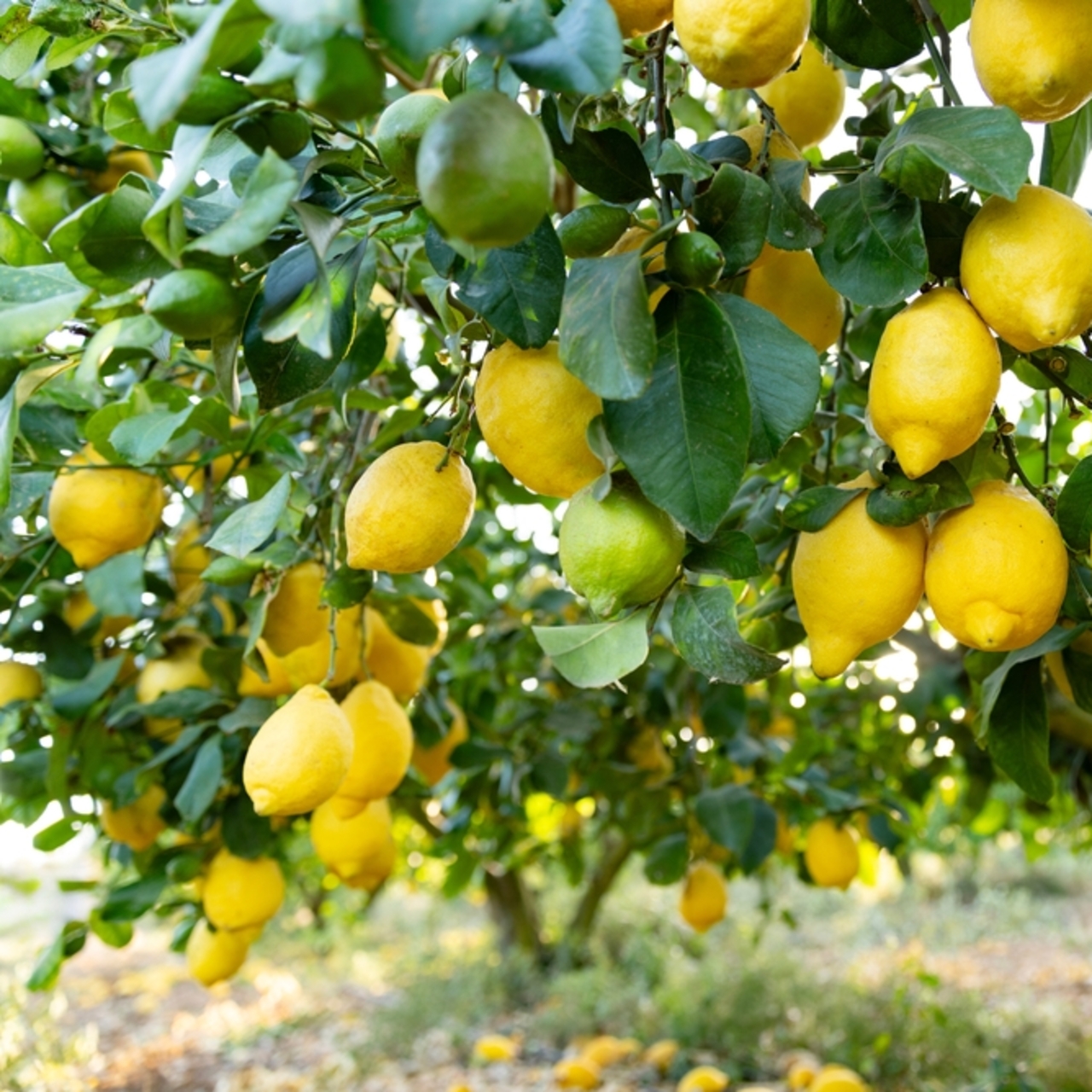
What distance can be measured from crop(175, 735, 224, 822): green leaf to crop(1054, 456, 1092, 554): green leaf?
826 mm

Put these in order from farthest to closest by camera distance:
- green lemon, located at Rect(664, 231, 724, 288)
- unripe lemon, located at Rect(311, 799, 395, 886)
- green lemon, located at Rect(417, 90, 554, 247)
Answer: unripe lemon, located at Rect(311, 799, 395, 886), green lemon, located at Rect(664, 231, 724, 288), green lemon, located at Rect(417, 90, 554, 247)

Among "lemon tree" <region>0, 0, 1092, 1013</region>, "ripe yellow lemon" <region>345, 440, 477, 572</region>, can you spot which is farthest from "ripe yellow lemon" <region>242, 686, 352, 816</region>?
"ripe yellow lemon" <region>345, 440, 477, 572</region>

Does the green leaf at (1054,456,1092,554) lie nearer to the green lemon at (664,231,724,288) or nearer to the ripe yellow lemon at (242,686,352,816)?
the green lemon at (664,231,724,288)

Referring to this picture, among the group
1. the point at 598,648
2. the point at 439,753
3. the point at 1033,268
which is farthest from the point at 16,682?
the point at 1033,268

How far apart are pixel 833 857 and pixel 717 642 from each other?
118 centimetres

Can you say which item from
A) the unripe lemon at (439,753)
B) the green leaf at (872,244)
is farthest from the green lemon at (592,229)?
the unripe lemon at (439,753)

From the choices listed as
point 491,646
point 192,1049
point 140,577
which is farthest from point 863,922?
point 140,577

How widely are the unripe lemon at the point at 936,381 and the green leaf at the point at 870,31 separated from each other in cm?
18

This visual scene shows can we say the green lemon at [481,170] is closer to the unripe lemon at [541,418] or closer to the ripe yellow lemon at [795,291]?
the unripe lemon at [541,418]

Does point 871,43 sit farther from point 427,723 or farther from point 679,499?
point 427,723

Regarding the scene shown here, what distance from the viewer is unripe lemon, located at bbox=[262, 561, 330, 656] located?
2.91 feet

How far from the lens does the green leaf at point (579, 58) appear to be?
1.29 feet

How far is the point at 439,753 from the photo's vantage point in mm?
1516

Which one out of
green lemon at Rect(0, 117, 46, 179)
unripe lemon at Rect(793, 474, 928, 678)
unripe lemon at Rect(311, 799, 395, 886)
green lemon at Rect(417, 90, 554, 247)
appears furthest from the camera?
unripe lemon at Rect(311, 799, 395, 886)
